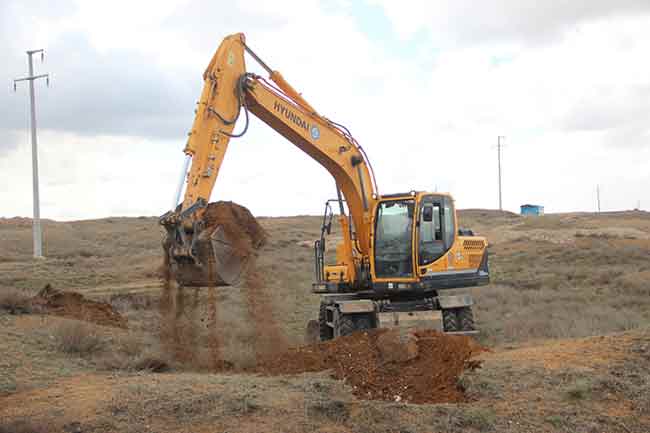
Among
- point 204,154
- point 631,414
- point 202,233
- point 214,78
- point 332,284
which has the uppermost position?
point 214,78

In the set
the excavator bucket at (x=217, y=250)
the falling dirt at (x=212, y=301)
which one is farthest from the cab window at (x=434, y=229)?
the excavator bucket at (x=217, y=250)

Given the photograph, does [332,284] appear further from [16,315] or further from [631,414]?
[631,414]

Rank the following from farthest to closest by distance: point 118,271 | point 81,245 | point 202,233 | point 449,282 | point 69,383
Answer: point 81,245 < point 118,271 < point 449,282 < point 202,233 < point 69,383

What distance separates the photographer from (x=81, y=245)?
55000 millimetres

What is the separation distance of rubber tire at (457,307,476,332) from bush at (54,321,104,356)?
6879 millimetres

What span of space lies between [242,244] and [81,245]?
44.7 meters

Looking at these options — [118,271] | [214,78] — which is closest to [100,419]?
[214,78]

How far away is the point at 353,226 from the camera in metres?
16.0

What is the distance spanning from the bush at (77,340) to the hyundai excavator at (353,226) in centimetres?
254

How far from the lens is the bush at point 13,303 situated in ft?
55.5

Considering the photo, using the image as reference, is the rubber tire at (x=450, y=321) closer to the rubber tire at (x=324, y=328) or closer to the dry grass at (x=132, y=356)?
the rubber tire at (x=324, y=328)

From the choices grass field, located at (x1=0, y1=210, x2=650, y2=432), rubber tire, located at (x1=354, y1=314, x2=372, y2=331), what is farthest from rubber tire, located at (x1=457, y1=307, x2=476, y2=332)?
rubber tire, located at (x1=354, y1=314, x2=372, y2=331)

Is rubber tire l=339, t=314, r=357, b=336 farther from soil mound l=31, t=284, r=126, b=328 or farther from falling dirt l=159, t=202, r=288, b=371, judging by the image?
soil mound l=31, t=284, r=126, b=328

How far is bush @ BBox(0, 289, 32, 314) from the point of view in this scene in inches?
666
